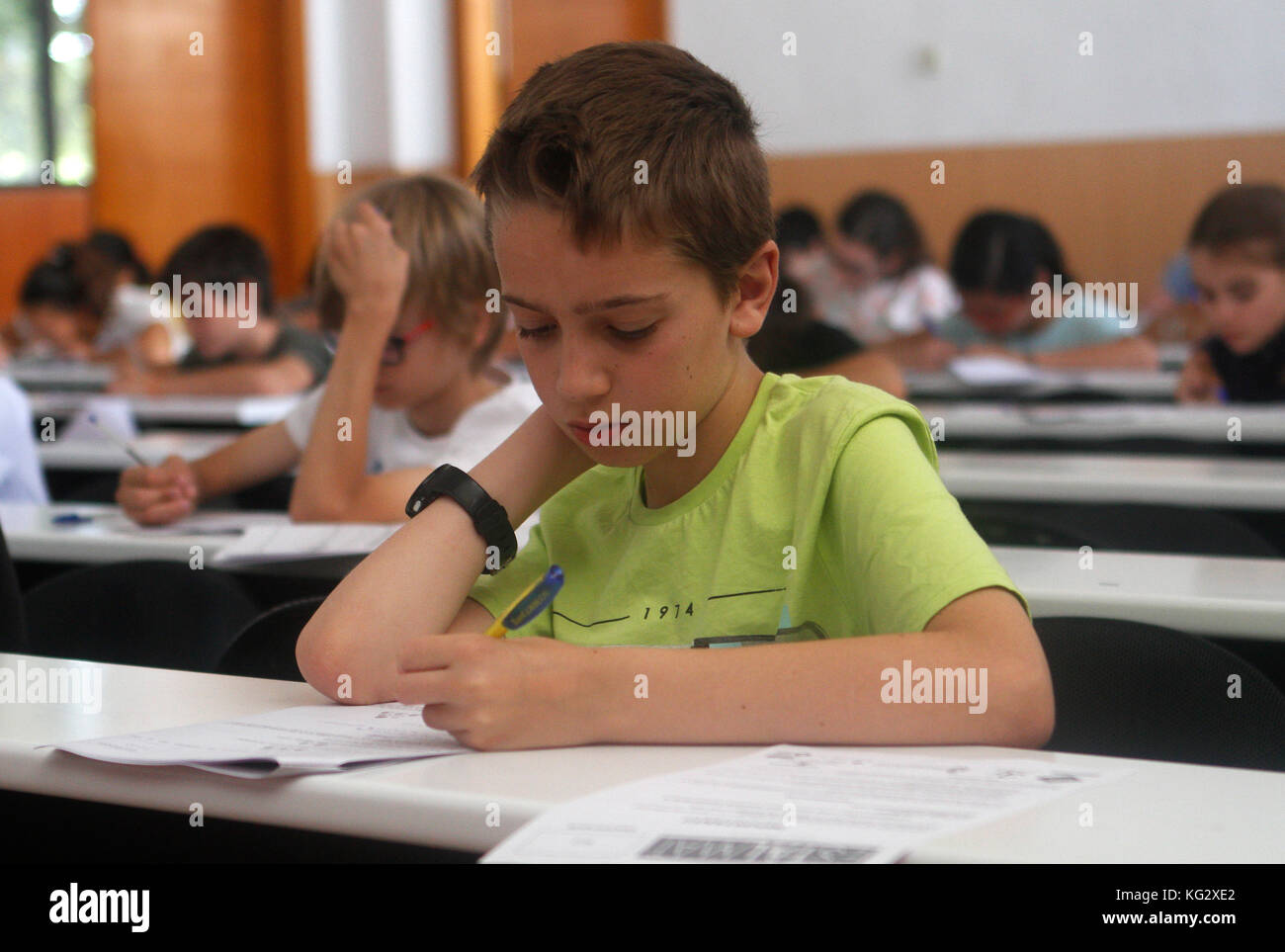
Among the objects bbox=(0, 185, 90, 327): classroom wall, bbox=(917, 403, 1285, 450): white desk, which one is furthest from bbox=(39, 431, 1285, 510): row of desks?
bbox=(0, 185, 90, 327): classroom wall

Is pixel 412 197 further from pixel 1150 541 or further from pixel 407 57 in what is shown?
pixel 407 57

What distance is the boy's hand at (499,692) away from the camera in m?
0.94

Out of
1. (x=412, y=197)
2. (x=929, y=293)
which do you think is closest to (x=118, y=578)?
(x=412, y=197)

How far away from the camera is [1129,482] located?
2254 millimetres

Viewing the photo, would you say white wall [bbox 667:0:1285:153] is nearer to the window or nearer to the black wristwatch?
the window

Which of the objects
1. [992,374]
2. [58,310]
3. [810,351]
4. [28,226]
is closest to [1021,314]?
[992,374]

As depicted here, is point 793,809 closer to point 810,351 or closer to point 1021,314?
point 810,351

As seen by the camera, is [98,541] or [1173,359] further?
[1173,359]

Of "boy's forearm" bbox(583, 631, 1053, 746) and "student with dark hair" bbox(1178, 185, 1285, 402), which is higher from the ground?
"student with dark hair" bbox(1178, 185, 1285, 402)

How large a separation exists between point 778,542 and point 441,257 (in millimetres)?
1123

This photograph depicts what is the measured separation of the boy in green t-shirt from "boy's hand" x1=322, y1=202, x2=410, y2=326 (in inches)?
33.7

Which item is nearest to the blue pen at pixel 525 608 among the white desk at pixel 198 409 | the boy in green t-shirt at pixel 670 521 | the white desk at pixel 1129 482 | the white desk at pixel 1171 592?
the boy in green t-shirt at pixel 670 521

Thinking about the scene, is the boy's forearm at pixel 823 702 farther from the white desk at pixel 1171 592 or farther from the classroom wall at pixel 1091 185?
the classroom wall at pixel 1091 185

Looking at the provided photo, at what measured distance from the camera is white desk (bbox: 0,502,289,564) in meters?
2.07
